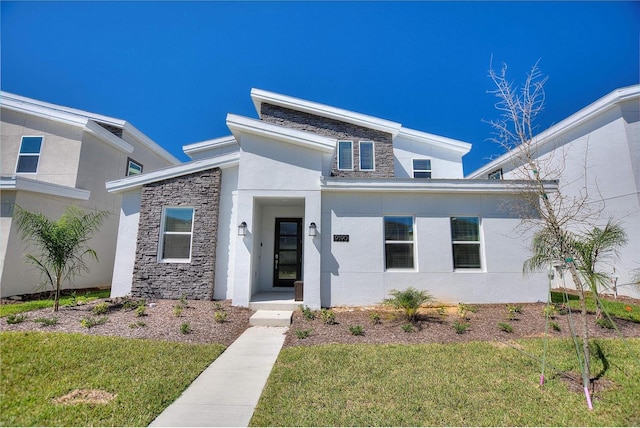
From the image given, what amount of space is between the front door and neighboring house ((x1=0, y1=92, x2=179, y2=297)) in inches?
289

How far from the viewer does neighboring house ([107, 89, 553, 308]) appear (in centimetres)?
764

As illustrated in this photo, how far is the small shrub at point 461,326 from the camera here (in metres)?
5.61

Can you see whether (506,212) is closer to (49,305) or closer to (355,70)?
(355,70)

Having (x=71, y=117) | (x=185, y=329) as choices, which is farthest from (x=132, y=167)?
(x=185, y=329)

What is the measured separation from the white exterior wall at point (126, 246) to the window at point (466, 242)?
9.85 meters

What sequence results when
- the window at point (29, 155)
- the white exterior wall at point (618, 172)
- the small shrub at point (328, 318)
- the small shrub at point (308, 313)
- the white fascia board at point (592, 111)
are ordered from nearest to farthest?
the small shrub at point (328, 318) → the small shrub at point (308, 313) → the white exterior wall at point (618, 172) → the white fascia board at point (592, 111) → the window at point (29, 155)

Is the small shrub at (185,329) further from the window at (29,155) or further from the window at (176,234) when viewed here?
the window at (29,155)

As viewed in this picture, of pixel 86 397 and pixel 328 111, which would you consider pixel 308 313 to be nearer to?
pixel 86 397

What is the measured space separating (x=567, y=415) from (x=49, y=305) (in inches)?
445

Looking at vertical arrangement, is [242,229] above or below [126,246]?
above

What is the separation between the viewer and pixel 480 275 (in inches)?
307

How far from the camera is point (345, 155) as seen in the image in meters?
12.3

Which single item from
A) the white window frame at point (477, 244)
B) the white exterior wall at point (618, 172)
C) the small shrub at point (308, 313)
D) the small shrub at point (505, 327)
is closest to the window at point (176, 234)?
the small shrub at point (308, 313)

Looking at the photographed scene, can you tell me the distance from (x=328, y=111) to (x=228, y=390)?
11.3m
